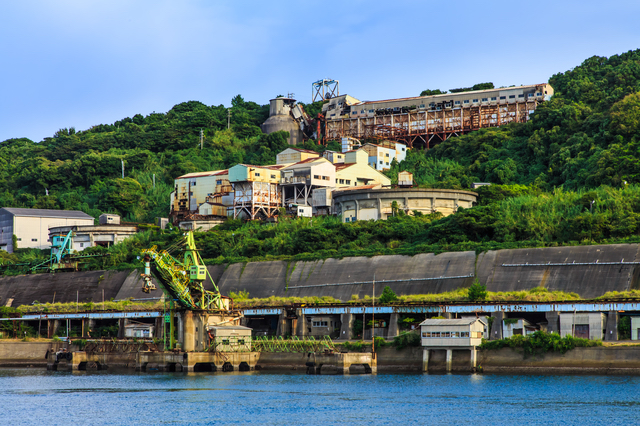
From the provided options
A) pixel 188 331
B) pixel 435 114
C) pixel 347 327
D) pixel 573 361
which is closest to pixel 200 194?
pixel 435 114

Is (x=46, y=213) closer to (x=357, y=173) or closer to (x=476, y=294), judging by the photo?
(x=357, y=173)

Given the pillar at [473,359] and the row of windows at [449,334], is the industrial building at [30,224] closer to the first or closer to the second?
the row of windows at [449,334]

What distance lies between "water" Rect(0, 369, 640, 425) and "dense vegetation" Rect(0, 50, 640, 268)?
2677 cm

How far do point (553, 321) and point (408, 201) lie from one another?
42257 mm

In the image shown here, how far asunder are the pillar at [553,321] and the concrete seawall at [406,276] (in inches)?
327

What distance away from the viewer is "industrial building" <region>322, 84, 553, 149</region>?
12725 cm

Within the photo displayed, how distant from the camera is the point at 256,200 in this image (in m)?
115

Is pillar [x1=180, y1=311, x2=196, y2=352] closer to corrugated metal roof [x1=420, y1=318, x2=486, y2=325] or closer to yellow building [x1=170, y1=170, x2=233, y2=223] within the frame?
corrugated metal roof [x1=420, y1=318, x2=486, y2=325]

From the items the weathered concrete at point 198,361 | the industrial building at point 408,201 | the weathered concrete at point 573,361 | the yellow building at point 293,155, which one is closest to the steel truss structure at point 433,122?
the yellow building at point 293,155

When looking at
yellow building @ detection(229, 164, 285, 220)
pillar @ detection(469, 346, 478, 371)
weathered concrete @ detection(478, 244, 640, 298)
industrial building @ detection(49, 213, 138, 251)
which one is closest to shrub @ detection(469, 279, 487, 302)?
pillar @ detection(469, 346, 478, 371)

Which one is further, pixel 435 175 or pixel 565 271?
pixel 435 175

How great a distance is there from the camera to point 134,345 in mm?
77438

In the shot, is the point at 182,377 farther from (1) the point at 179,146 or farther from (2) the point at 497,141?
(1) the point at 179,146

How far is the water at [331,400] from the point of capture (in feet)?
147
